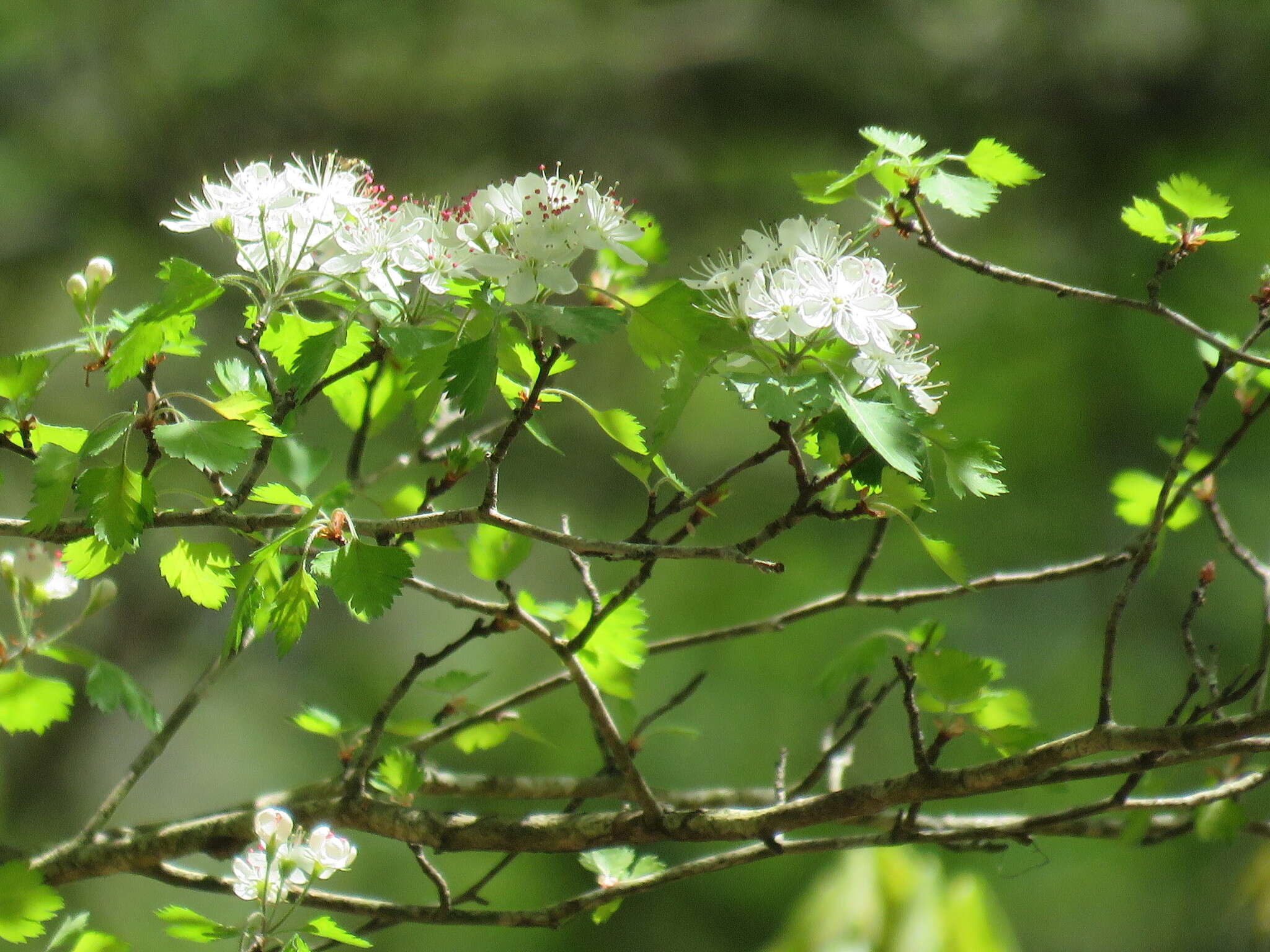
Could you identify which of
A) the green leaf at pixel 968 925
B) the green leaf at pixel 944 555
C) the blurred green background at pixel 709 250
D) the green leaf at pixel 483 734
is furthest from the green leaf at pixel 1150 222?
the blurred green background at pixel 709 250

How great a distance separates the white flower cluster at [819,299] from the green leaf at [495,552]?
1.06 ft

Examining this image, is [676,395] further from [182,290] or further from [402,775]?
[402,775]

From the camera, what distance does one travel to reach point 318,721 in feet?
2.88

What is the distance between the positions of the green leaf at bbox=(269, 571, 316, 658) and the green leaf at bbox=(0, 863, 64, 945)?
0.31 metres

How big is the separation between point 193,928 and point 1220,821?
0.73 meters

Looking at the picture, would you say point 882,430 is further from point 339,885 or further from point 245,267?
point 339,885

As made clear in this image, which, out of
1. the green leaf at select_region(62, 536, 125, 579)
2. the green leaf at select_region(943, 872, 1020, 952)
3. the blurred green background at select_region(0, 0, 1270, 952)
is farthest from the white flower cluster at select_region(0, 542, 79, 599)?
the blurred green background at select_region(0, 0, 1270, 952)

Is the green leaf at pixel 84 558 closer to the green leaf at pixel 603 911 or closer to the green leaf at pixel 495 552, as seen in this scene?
the green leaf at pixel 495 552

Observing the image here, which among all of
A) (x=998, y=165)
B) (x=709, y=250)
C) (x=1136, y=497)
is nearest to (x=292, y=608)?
(x=998, y=165)

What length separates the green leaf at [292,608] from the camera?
589mm

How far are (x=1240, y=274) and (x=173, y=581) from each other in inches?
106

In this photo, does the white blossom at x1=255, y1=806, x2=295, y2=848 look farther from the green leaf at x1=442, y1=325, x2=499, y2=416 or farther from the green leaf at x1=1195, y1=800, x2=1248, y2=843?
the green leaf at x1=1195, y1=800, x2=1248, y2=843

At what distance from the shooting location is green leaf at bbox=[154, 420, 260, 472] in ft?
Answer: 1.97

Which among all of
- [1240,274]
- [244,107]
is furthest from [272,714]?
[1240,274]
